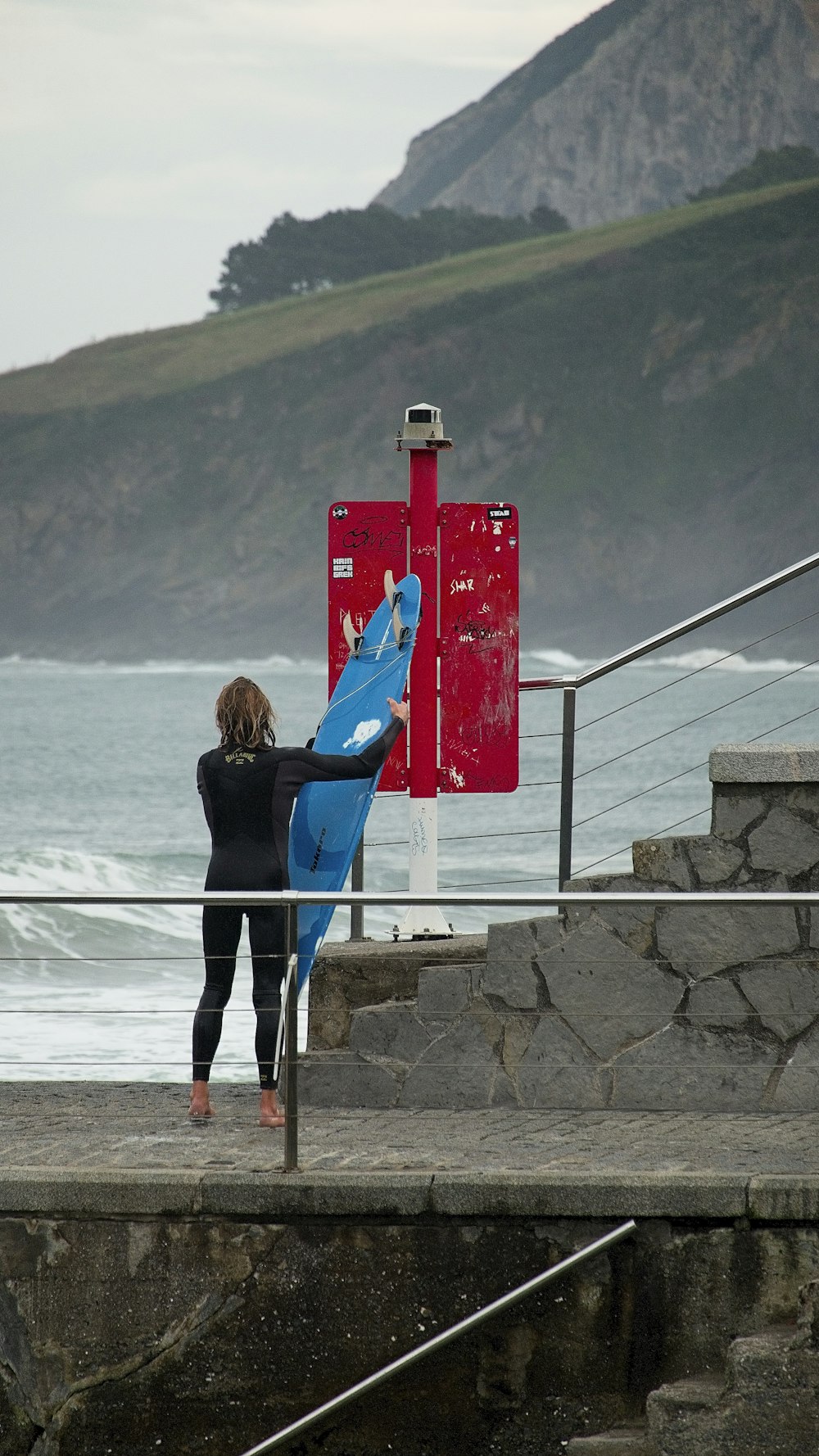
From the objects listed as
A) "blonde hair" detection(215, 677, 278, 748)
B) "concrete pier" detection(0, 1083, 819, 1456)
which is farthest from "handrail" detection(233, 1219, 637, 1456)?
"blonde hair" detection(215, 677, 278, 748)

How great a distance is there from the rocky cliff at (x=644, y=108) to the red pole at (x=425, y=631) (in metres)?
109

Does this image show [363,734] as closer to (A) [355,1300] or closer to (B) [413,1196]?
(B) [413,1196]

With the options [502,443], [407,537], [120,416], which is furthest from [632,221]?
[407,537]

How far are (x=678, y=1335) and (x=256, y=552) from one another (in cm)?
9581

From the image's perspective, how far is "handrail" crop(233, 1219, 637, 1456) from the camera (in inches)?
195

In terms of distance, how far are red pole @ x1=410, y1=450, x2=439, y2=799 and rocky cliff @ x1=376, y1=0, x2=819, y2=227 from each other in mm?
108649

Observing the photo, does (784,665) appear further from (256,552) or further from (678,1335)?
(678,1335)

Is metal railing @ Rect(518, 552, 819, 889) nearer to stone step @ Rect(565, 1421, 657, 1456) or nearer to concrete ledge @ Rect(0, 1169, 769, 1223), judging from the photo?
concrete ledge @ Rect(0, 1169, 769, 1223)

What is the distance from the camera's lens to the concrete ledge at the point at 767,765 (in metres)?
6.06

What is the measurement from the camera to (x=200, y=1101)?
5.99 meters

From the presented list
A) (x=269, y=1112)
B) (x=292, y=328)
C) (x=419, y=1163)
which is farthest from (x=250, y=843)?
(x=292, y=328)

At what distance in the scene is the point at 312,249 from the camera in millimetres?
118188

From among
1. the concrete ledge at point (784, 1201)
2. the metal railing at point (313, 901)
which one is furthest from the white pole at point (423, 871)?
the concrete ledge at point (784, 1201)

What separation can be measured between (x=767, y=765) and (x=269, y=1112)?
2.00 m
